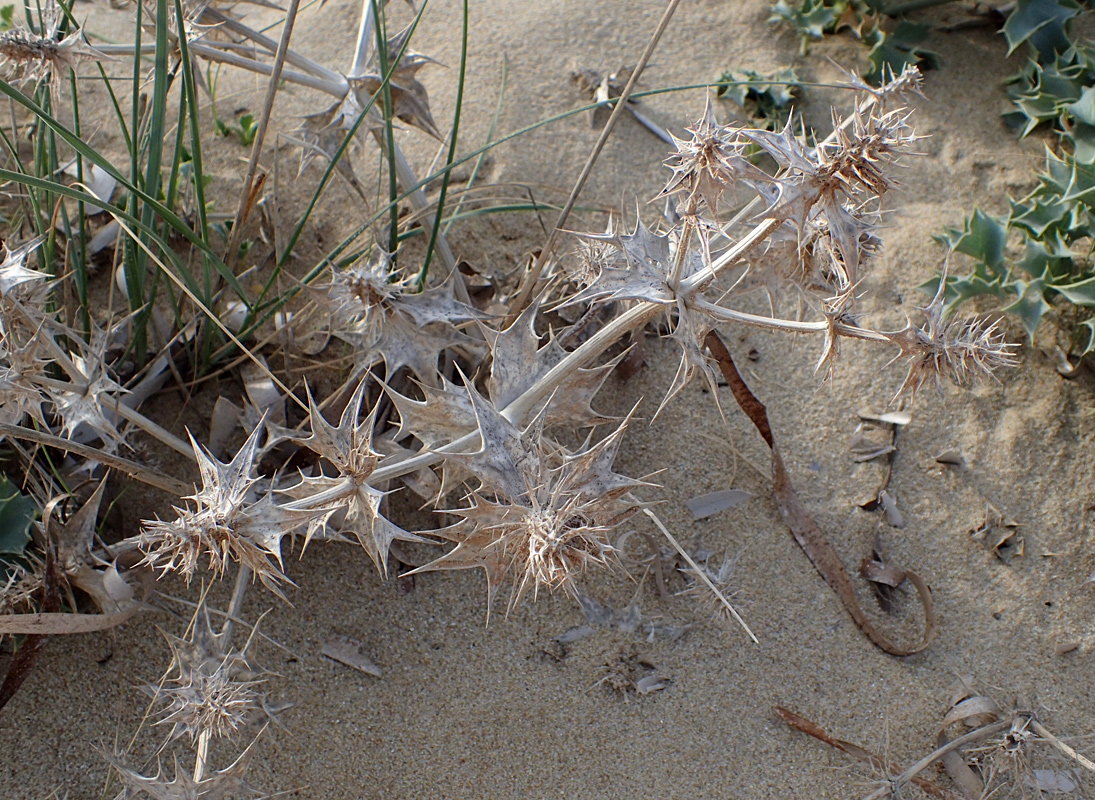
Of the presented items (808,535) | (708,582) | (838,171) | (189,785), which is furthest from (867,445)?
(189,785)

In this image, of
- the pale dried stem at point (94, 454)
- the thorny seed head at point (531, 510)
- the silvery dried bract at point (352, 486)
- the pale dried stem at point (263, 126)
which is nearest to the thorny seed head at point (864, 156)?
the thorny seed head at point (531, 510)

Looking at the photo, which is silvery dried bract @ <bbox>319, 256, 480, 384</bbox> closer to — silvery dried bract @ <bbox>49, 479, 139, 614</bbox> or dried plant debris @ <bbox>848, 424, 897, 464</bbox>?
silvery dried bract @ <bbox>49, 479, 139, 614</bbox>

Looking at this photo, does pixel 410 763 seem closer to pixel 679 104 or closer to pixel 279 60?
pixel 279 60

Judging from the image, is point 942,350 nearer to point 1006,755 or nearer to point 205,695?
point 1006,755

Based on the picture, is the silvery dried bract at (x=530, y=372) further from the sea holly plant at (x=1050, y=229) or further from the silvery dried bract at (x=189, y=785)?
the sea holly plant at (x=1050, y=229)

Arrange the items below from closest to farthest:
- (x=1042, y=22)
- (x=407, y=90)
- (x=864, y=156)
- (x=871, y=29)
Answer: (x=864, y=156), (x=407, y=90), (x=1042, y=22), (x=871, y=29)

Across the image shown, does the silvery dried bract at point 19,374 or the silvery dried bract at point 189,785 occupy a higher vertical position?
the silvery dried bract at point 19,374

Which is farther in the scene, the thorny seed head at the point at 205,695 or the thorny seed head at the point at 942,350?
the thorny seed head at the point at 205,695
